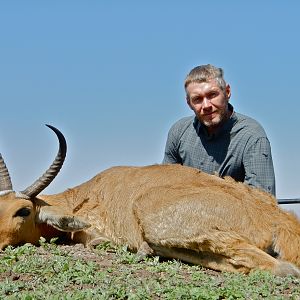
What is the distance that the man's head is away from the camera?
10.4 metres

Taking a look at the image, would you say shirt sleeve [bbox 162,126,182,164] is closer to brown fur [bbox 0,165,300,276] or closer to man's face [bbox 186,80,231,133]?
man's face [bbox 186,80,231,133]

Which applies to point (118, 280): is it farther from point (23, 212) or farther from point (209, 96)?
point (209, 96)

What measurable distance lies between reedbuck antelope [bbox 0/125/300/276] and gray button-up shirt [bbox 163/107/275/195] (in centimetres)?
89

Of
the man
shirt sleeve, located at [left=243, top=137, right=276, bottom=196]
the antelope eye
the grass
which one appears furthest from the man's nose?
A: the antelope eye

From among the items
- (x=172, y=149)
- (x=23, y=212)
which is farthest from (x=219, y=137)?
(x=23, y=212)

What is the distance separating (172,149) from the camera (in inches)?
441

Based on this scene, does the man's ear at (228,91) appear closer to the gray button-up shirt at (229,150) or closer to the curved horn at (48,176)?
the gray button-up shirt at (229,150)

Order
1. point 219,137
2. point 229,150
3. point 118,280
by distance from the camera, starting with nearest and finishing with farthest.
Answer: point 118,280 < point 229,150 < point 219,137

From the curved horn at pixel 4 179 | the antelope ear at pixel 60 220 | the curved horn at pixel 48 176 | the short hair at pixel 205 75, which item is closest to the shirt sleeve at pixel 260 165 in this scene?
the short hair at pixel 205 75

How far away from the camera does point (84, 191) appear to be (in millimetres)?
10531

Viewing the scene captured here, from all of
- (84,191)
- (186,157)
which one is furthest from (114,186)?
(186,157)

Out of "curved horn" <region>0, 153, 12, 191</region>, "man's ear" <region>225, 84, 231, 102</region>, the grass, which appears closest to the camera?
the grass

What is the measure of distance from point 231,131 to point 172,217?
231 cm

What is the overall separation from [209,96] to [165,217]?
2.47 metres
